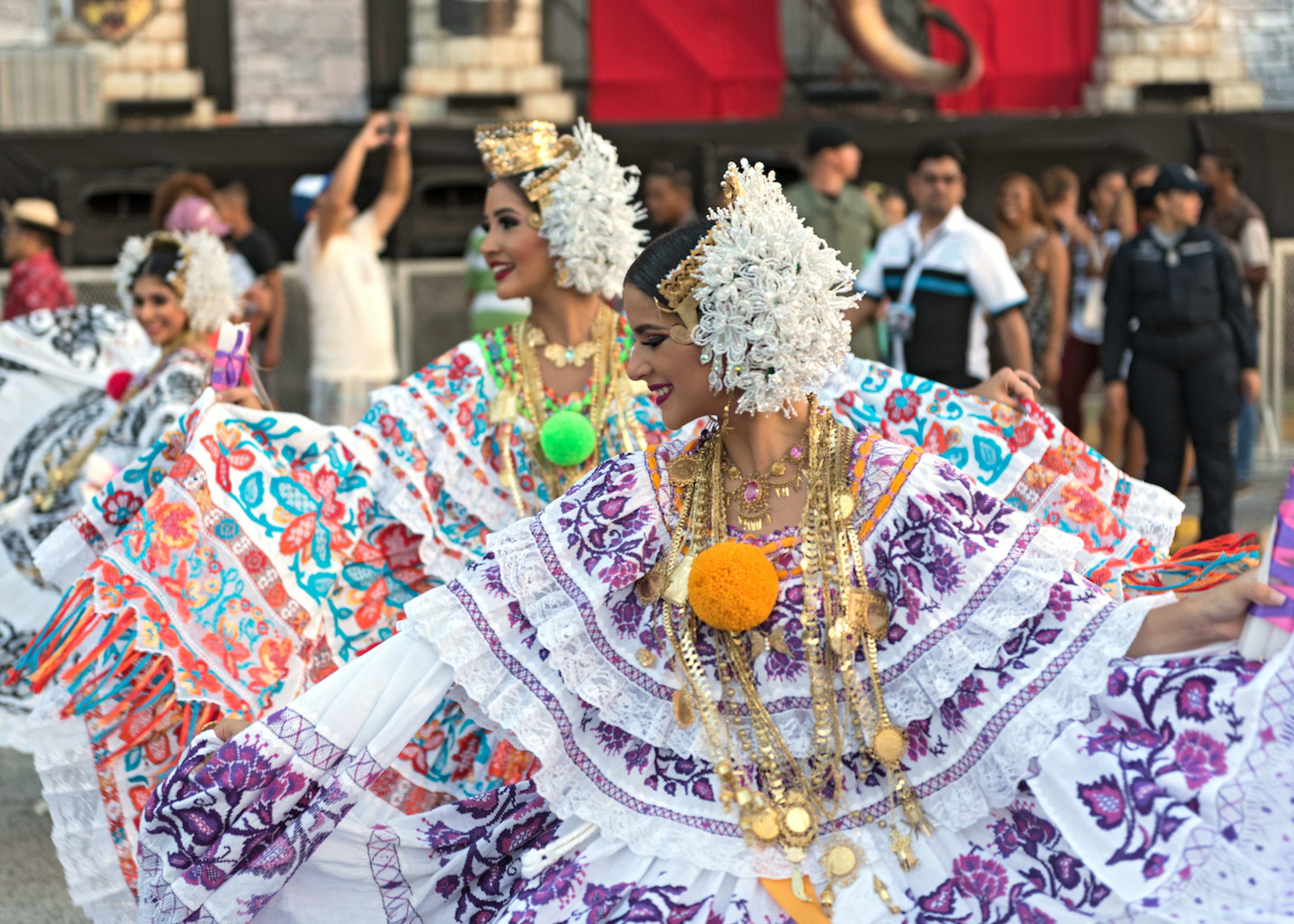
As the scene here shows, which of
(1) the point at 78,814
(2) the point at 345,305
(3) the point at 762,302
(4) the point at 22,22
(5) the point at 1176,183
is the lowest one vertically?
(1) the point at 78,814

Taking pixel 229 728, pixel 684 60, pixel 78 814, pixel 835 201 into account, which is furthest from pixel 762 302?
pixel 684 60

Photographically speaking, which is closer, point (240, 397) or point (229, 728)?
A: point (229, 728)

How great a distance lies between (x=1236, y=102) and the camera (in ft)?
49.3

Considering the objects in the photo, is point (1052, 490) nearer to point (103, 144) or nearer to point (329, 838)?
point (329, 838)

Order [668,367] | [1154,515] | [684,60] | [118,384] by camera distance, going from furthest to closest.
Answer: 1. [684,60]
2. [118,384]
3. [1154,515]
4. [668,367]

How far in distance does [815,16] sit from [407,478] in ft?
39.2

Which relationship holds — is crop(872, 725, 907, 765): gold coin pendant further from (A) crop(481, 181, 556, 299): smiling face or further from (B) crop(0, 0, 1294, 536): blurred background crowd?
(B) crop(0, 0, 1294, 536): blurred background crowd

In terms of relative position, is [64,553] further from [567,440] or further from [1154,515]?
[1154,515]

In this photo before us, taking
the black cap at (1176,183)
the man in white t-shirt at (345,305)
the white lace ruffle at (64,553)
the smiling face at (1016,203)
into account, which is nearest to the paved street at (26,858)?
the white lace ruffle at (64,553)

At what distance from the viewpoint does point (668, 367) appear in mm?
2664

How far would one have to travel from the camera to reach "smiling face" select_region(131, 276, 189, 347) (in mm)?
5105

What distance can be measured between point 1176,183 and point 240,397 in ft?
14.4

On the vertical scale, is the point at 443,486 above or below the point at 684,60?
below

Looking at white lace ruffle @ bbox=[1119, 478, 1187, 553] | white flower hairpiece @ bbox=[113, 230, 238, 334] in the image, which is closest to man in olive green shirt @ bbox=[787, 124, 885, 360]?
white flower hairpiece @ bbox=[113, 230, 238, 334]
